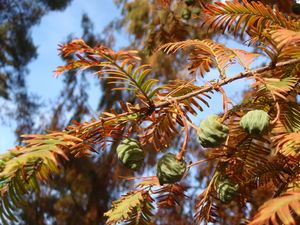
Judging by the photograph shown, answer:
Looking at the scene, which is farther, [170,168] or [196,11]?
[196,11]

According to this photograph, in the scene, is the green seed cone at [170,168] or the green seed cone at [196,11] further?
the green seed cone at [196,11]

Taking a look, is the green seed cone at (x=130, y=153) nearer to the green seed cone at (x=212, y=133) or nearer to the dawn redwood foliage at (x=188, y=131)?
the dawn redwood foliage at (x=188, y=131)

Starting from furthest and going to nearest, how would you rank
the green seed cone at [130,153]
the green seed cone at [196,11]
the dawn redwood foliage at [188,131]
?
the green seed cone at [196,11]
the green seed cone at [130,153]
the dawn redwood foliage at [188,131]

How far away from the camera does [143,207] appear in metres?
0.95

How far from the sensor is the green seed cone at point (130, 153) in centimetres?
84

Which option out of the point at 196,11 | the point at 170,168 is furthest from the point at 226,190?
the point at 196,11

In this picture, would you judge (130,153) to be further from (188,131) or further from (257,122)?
(257,122)

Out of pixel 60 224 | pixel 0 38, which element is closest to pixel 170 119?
pixel 60 224

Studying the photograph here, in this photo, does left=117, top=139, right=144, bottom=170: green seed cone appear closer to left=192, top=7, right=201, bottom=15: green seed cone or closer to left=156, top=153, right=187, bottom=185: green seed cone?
left=156, top=153, right=187, bottom=185: green seed cone

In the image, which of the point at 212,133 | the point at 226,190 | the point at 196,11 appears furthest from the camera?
the point at 196,11

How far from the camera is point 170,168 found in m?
0.80

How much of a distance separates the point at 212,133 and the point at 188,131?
45 mm

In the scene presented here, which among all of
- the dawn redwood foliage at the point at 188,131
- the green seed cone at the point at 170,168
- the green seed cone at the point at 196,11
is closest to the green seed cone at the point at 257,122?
the dawn redwood foliage at the point at 188,131

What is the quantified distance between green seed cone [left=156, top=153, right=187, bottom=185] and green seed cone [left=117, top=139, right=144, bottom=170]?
Answer: 0.05m
